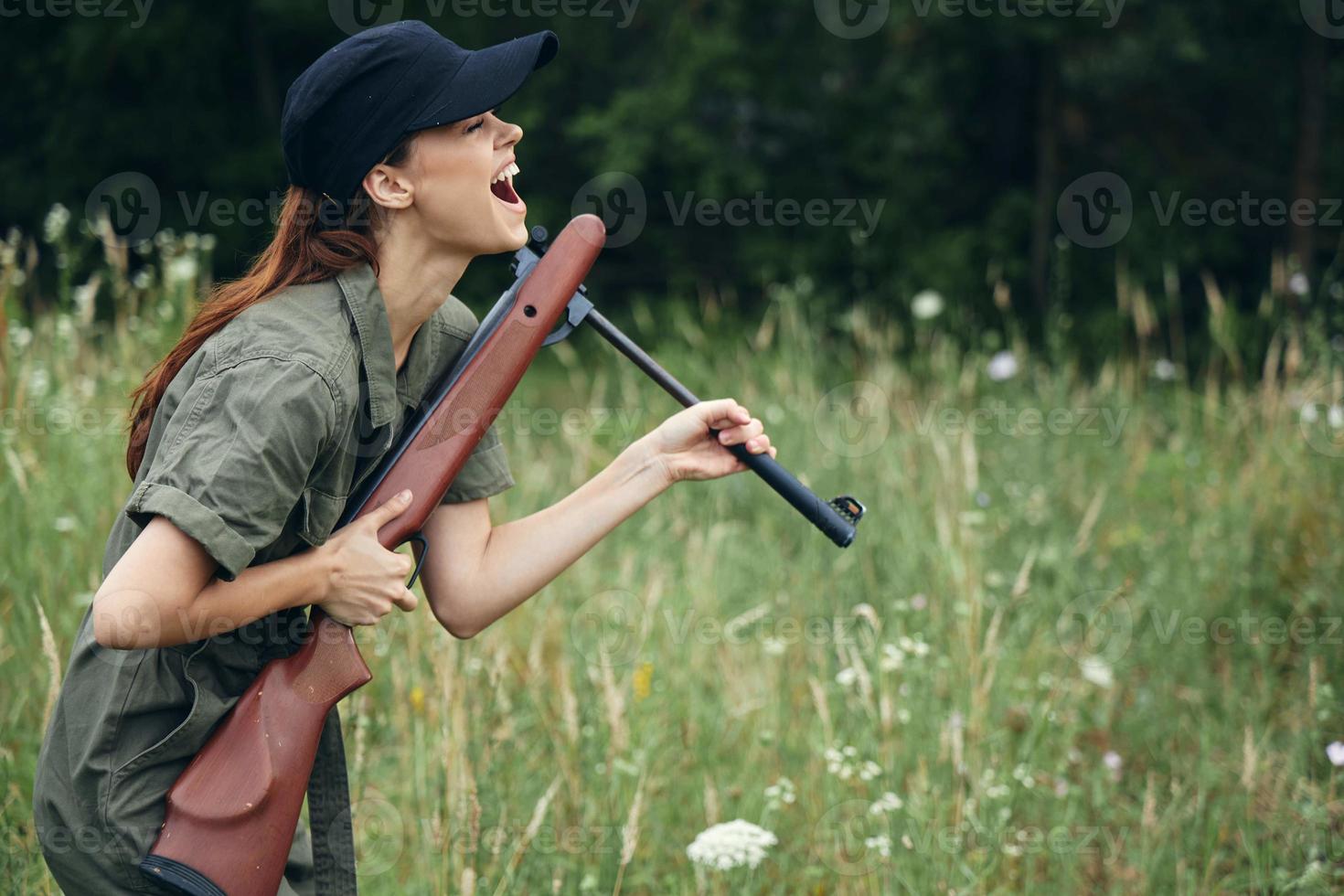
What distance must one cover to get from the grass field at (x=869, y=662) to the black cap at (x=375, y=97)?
1015mm

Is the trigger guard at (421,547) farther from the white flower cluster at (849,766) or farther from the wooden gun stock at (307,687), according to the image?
the white flower cluster at (849,766)

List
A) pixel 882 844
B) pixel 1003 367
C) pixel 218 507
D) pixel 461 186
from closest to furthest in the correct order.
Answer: pixel 218 507
pixel 461 186
pixel 882 844
pixel 1003 367

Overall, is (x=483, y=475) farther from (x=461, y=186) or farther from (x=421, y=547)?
(x=461, y=186)

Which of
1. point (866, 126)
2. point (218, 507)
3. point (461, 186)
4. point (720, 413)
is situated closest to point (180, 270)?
point (461, 186)

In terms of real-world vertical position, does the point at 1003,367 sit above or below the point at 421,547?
above

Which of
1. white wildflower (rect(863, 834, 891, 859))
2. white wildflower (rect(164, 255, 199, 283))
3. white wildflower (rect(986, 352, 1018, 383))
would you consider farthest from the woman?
white wildflower (rect(986, 352, 1018, 383))

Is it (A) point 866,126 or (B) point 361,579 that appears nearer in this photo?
(B) point 361,579

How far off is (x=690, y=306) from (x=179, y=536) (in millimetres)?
9273

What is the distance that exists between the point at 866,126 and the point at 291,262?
8.98 m

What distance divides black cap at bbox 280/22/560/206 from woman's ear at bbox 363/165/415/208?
25 mm

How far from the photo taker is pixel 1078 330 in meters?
9.38

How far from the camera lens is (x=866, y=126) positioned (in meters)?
→ 10.2

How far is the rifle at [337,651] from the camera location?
5.36 ft

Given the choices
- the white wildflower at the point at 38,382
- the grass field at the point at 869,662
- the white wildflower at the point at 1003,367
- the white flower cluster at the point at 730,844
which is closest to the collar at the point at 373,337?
the grass field at the point at 869,662
